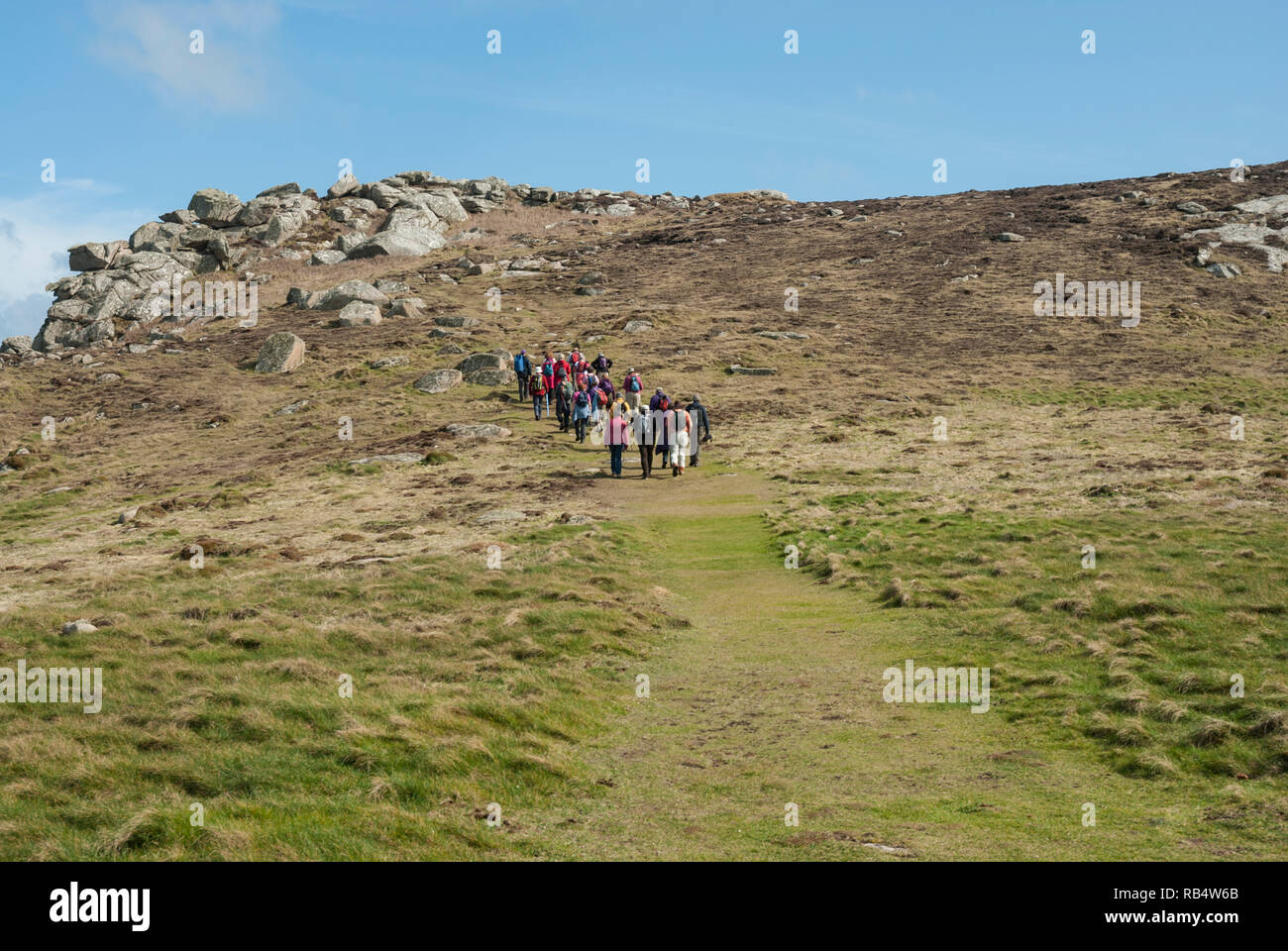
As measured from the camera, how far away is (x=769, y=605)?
20.5 meters

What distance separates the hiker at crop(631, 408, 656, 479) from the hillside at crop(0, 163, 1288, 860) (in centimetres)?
110

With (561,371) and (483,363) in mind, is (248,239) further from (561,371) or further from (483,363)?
(561,371)

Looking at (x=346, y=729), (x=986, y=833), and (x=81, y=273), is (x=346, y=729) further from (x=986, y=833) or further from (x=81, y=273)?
(x=81, y=273)

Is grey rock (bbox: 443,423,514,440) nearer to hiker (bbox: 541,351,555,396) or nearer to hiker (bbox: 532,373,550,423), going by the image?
hiker (bbox: 532,373,550,423)

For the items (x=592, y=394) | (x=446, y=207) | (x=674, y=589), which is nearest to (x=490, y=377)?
(x=592, y=394)

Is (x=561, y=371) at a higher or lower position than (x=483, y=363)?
lower

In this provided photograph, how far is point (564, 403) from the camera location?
4366cm

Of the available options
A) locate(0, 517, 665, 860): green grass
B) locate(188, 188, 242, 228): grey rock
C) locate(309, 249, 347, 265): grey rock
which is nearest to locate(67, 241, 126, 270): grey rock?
locate(188, 188, 242, 228): grey rock

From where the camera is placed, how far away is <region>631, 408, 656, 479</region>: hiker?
33312 millimetres

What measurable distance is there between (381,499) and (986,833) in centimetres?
2669

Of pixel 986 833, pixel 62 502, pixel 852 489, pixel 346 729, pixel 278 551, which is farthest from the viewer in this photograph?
pixel 62 502

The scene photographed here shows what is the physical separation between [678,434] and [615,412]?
231 centimetres

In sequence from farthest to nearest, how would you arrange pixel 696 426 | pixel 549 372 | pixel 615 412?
pixel 549 372, pixel 696 426, pixel 615 412

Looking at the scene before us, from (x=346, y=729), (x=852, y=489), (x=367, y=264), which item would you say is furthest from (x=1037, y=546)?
(x=367, y=264)
